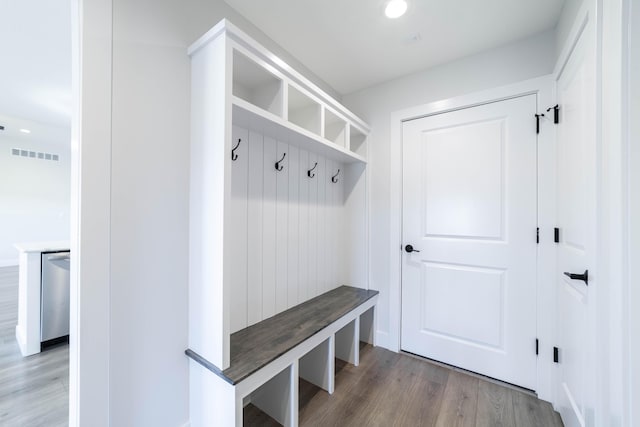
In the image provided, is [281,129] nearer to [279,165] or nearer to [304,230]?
[279,165]

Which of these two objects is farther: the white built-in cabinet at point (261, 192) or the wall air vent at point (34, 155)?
the wall air vent at point (34, 155)

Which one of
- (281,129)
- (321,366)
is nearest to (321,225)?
(281,129)

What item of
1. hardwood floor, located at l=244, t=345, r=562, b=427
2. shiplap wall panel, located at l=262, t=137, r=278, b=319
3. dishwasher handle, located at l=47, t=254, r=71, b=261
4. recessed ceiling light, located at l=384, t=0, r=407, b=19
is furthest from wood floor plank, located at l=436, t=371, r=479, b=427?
dishwasher handle, located at l=47, t=254, r=71, b=261

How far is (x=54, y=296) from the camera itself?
92.9 inches

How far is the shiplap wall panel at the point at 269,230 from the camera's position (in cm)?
172

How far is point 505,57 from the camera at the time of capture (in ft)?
6.06

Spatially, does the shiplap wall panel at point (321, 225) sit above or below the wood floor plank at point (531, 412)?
above

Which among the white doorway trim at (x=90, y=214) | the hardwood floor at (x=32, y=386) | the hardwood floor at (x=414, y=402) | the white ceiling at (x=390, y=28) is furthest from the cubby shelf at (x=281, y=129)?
the hardwood floor at (x=32, y=386)

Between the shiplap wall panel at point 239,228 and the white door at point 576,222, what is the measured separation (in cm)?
170

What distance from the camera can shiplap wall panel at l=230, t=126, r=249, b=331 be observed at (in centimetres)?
151

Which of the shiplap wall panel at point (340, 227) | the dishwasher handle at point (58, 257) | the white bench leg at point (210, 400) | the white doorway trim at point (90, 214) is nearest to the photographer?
the white doorway trim at point (90, 214)

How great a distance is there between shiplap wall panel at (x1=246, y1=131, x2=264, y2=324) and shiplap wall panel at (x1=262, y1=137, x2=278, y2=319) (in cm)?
4

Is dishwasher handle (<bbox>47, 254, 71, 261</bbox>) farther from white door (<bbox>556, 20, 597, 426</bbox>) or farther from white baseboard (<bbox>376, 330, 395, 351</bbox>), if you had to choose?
white door (<bbox>556, 20, 597, 426</bbox>)

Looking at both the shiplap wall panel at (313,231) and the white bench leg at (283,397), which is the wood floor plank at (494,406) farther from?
the shiplap wall panel at (313,231)
